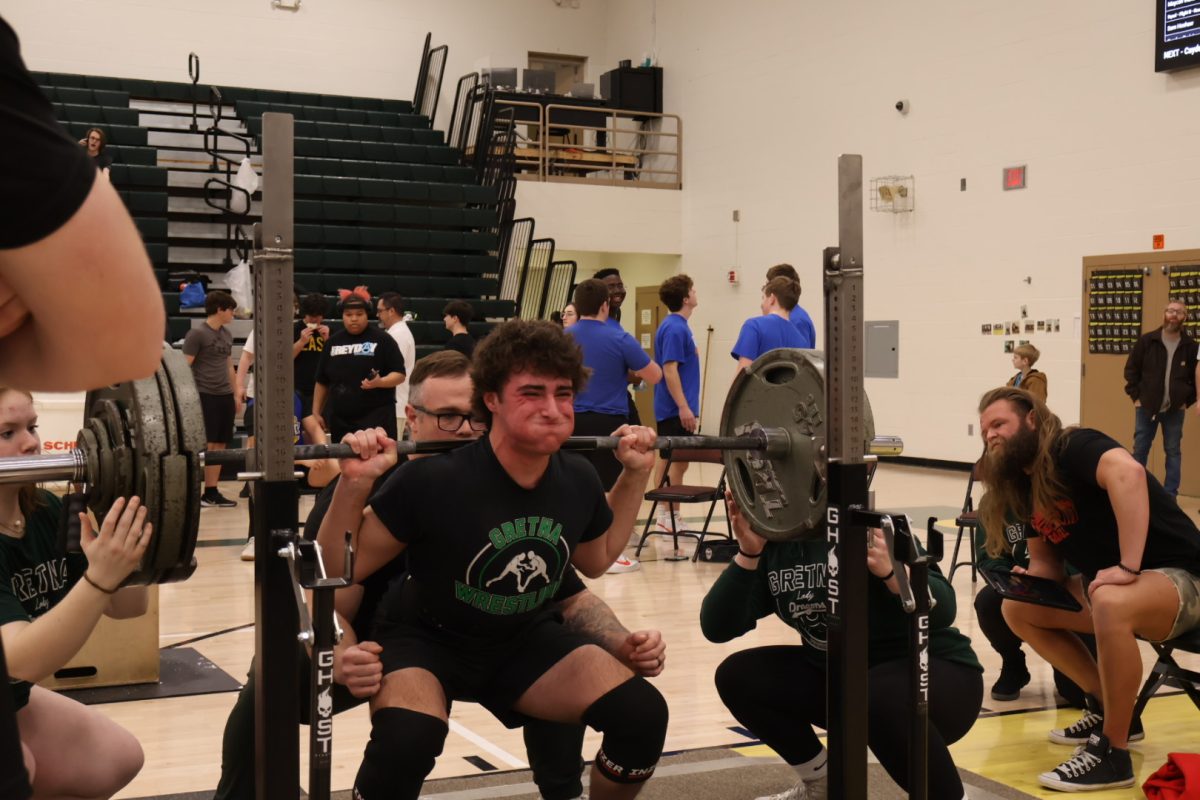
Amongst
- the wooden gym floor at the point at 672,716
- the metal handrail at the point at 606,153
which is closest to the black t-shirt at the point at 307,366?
the wooden gym floor at the point at 672,716

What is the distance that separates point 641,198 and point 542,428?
1316cm

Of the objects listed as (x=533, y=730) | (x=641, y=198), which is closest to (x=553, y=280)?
(x=641, y=198)

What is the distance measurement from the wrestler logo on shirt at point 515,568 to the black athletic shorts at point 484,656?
104 millimetres

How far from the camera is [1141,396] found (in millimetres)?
9266

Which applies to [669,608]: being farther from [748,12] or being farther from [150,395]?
[748,12]

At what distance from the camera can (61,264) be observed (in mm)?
903

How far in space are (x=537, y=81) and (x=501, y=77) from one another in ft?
1.73

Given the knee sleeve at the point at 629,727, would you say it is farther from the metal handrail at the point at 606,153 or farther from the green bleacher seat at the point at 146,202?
the metal handrail at the point at 606,153

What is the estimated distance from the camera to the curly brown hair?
2.66 metres

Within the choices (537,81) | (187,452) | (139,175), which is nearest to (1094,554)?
(187,452)

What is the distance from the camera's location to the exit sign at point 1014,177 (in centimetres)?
1092

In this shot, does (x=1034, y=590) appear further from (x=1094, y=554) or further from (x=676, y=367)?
(x=676, y=367)

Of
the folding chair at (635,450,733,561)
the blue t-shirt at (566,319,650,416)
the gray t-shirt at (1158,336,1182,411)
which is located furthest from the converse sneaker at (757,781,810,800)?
the gray t-shirt at (1158,336,1182,411)

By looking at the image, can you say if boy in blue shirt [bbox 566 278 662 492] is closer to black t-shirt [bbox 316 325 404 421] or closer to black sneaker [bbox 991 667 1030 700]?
black t-shirt [bbox 316 325 404 421]
